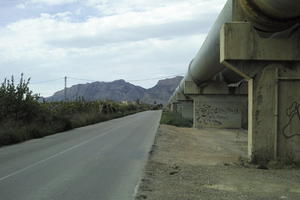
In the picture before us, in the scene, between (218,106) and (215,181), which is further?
(218,106)

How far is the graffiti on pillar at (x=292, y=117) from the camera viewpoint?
13234mm

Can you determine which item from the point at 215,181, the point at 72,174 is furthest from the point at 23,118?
the point at 215,181

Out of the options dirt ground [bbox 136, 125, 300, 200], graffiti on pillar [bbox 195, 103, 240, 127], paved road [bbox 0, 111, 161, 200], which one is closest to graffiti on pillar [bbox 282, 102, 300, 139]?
dirt ground [bbox 136, 125, 300, 200]

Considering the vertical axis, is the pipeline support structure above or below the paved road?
above

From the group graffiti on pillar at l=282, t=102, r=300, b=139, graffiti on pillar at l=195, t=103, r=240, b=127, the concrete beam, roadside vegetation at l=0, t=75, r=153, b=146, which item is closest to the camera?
the concrete beam

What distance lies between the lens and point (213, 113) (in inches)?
1439

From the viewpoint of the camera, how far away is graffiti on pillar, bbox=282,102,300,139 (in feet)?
43.4

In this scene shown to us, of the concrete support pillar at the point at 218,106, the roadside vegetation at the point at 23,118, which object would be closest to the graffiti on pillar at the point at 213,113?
the concrete support pillar at the point at 218,106

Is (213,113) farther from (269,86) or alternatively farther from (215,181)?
(215,181)

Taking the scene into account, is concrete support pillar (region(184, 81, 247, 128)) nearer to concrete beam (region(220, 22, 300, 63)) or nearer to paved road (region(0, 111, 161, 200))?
paved road (region(0, 111, 161, 200))

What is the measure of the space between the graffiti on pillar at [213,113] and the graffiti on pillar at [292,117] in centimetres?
2253

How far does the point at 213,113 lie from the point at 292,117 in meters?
23.3

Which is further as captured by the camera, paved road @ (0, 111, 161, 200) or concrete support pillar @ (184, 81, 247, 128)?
concrete support pillar @ (184, 81, 247, 128)

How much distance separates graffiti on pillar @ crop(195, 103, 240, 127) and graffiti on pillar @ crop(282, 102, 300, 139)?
73.9ft
